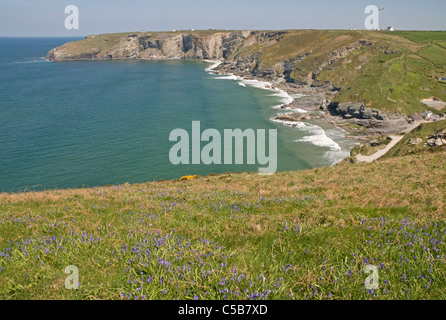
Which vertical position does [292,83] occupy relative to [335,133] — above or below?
above

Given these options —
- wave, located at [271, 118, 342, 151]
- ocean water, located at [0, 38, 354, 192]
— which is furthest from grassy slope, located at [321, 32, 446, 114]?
ocean water, located at [0, 38, 354, 192]

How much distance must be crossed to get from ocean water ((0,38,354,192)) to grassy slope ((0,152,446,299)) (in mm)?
38477

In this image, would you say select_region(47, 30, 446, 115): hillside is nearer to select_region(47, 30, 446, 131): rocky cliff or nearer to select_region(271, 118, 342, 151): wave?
select_region(47, 30, 446, 131): rocky cliff

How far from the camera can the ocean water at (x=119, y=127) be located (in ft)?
170

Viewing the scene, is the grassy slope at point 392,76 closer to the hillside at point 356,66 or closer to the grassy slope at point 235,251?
the hillside at point 356,66

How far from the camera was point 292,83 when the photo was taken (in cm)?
13075

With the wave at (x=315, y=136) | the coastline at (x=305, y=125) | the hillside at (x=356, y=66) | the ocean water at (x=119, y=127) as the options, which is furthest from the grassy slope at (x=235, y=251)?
the hillside at (x=356, y=66)

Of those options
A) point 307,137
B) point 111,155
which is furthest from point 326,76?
point 111,155

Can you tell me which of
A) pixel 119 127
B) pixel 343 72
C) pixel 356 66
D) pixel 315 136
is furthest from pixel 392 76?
pixel 119 127

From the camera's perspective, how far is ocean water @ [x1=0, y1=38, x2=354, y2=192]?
51719 millimetres

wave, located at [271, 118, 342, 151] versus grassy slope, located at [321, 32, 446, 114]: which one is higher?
grassy slope, located at [321, 32, 446, 114]

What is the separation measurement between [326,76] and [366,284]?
130959mm

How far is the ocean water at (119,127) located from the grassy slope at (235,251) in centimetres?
3848
